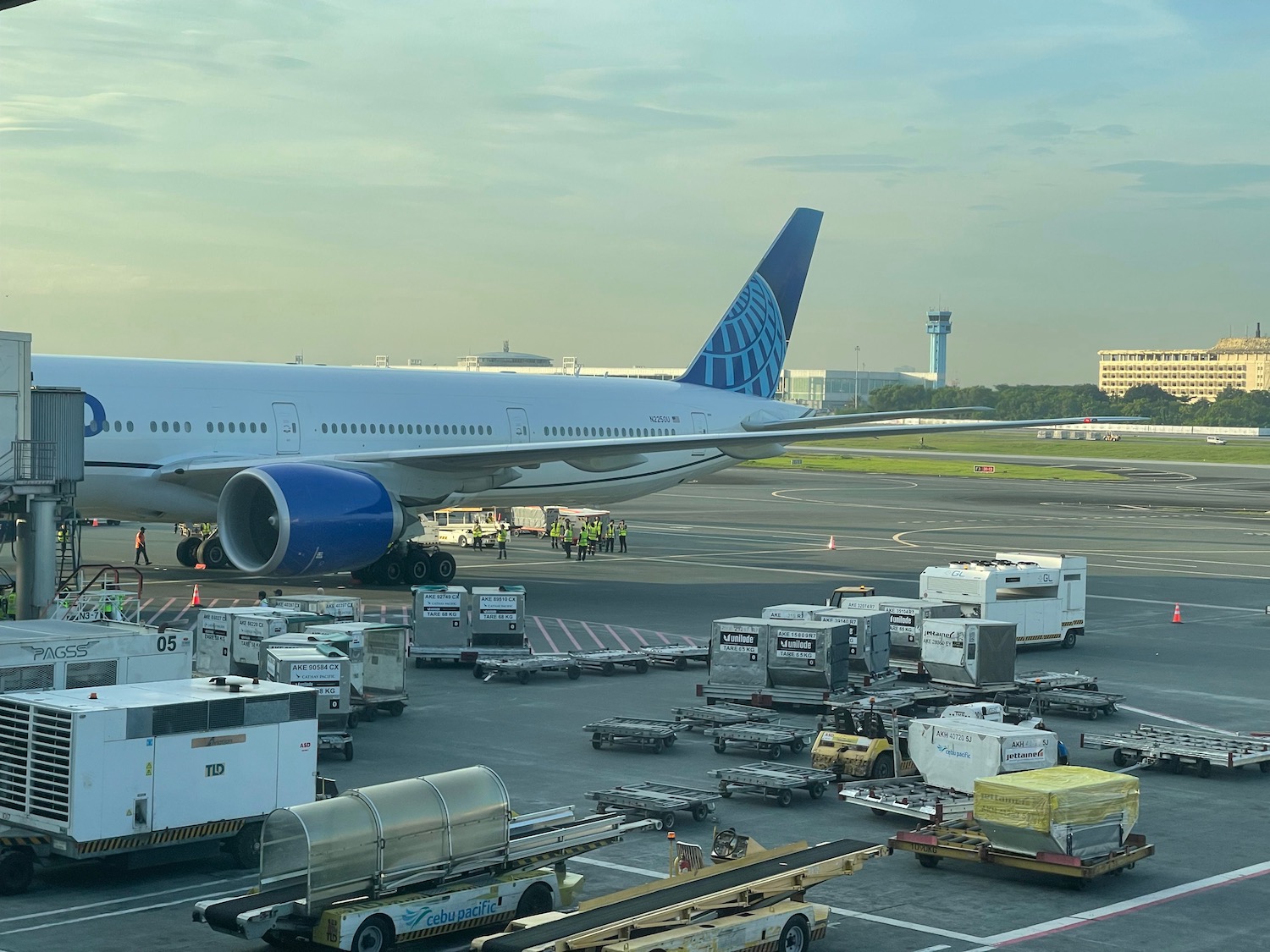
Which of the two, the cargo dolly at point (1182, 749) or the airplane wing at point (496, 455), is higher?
the airplane wing at point (496, 455)

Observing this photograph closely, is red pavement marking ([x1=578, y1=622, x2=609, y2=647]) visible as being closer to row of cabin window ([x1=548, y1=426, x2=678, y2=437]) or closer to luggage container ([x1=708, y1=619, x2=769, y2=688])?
luggage container ([x1=708, y1=619, x2=769, y2=688])

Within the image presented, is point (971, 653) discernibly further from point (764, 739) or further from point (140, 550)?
point (140, 550)

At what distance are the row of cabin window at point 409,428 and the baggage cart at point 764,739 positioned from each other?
65.8 feet

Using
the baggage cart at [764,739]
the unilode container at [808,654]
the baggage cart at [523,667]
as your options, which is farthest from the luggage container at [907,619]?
the baggage cart at [764,739]

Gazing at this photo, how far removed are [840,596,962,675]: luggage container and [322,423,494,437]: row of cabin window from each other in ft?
52.2

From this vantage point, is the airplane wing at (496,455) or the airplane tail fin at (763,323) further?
the airplane tail fin at (763,323)

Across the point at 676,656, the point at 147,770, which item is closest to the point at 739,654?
the point at 676,656

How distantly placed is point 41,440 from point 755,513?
1939 inches

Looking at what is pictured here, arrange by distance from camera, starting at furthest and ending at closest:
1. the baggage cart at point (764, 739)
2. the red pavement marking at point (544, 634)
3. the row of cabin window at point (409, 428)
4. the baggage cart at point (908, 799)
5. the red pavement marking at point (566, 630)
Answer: the row of cabin window at point (409, 428)
the red pavement marking at point (566, 630)
the red pavement marking at point (544, 634)
the baggage cart at point (764, 739)
the baggage cart at point (908, 799)

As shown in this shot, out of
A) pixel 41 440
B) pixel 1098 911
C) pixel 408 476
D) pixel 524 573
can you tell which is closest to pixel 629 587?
pixel 524 573

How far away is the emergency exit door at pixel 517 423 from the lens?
44.5 metres

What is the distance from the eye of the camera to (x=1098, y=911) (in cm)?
1560

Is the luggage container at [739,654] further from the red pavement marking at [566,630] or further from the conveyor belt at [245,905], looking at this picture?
the conveyor belt at [245,905]

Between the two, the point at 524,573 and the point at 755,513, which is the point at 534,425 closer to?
the point at 524,573
